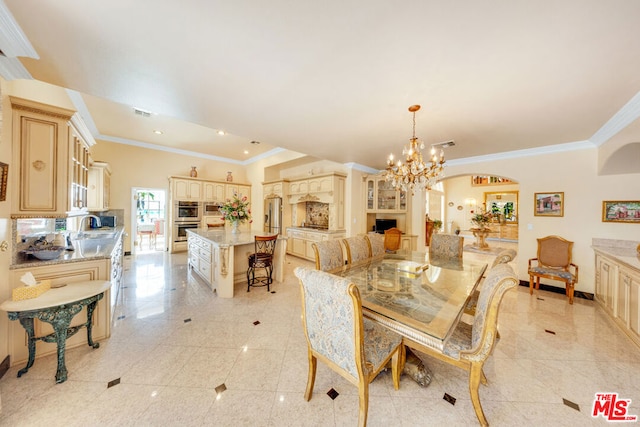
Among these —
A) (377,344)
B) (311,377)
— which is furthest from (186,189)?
(377,344)

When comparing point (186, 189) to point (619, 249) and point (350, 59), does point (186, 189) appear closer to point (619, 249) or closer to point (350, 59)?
point (350, 59)

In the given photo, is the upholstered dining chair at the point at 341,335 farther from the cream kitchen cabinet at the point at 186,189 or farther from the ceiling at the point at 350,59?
the cream kitchen cabinet at the point at 186,189

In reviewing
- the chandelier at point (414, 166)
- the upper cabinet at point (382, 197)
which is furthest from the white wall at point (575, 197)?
the chandelier at point (414, 166)

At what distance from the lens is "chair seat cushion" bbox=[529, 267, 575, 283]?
122 inches

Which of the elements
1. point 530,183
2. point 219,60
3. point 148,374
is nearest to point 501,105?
point 530,183

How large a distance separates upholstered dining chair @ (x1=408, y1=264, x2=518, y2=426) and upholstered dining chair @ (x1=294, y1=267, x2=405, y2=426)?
1.11 feet

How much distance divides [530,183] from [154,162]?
8.84 m

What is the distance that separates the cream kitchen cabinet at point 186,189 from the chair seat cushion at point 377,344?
640 cm

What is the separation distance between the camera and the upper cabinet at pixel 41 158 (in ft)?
5.79

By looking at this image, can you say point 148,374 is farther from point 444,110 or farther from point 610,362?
point 610,362

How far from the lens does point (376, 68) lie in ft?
5.45

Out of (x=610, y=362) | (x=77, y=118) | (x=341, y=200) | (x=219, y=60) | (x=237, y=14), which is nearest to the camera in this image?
(x=237, y=14)

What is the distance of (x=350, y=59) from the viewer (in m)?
1.57

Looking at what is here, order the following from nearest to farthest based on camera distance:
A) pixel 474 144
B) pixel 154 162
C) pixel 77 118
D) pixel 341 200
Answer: pixel 77 118, pixel 474 144, pixel 341 200, pixel 154 162
